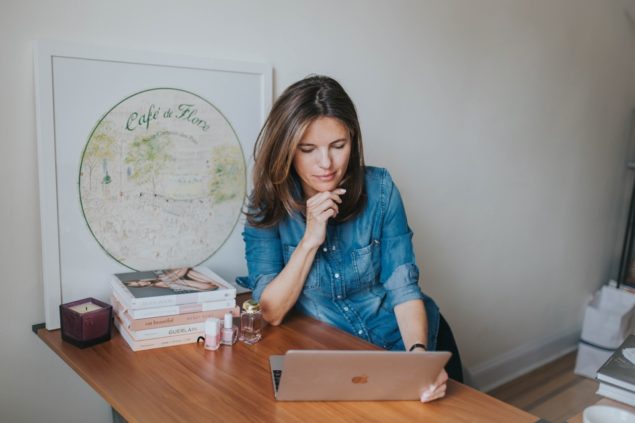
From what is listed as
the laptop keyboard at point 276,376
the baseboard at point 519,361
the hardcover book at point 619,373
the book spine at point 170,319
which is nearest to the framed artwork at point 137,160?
the book spine at point 170,319

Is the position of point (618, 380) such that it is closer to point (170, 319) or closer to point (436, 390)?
point (436, 390)

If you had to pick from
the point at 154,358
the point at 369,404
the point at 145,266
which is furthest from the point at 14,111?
the point at 369,404

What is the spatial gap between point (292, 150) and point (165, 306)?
0.45 meters

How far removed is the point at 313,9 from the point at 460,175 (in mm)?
930

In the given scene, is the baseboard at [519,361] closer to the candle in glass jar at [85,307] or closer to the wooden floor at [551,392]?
the wooden floor at [551,392]

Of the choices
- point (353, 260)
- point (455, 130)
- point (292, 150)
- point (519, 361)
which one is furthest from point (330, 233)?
point (519, 361)

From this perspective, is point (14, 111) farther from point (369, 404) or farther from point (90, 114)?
point (369, 404)

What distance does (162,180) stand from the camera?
1499 mm

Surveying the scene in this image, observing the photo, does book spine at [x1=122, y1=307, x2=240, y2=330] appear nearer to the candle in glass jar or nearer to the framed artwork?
the candle in glass jar

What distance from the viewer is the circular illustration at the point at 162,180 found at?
55.5 inches

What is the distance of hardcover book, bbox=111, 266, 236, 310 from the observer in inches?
49.9

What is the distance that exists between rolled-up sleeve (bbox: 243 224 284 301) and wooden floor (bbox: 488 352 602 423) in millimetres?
1590

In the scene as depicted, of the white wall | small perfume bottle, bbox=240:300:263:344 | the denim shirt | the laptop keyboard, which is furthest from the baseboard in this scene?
the laptop keyboard

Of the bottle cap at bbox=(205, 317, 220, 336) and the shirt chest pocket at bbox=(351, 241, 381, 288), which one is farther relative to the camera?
the shirt chest pocket at bbox=(351, 241, 381, 288)
